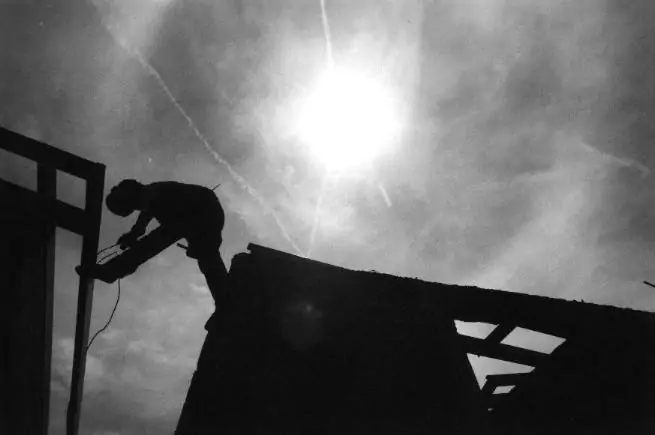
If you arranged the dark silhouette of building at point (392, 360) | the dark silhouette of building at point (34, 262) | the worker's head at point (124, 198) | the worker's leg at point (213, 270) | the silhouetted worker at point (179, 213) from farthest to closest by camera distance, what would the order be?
the worker's head at point (124, 198) → the silhouetted worker at point (179, 213) → the worker's leg at point (213, 270) → the dark silhouette of building at point (34, 262) → the dark silhouette of building at point (392, 360)

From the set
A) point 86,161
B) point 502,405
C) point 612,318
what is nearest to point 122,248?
point 86,161

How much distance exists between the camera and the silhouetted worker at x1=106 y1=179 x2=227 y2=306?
14.7 ft

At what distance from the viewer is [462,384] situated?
10.2 feet

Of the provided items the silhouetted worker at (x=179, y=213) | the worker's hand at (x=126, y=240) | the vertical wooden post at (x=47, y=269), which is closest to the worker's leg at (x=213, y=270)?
the silhouetted worker at (x=179, y=213)

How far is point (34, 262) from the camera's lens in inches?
139

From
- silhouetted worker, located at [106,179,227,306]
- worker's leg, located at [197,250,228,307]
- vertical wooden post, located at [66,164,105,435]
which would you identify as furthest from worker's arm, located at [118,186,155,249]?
worker's leg, located at [197,250,228,307]

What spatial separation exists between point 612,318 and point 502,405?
135 cm

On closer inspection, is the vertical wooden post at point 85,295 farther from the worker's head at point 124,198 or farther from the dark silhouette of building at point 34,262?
the worker's head at point 124,198

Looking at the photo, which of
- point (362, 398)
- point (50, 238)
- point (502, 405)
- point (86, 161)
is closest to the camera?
point (362, 398)

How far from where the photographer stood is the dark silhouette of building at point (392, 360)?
9.52ft

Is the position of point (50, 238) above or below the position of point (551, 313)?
above

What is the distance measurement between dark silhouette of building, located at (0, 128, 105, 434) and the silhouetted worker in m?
1.04

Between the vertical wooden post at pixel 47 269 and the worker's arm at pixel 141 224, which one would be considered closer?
the vertical wooden post at pixel 47 269

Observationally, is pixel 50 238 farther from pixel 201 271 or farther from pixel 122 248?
pixel 201 271
